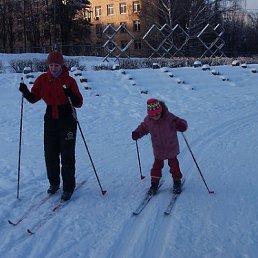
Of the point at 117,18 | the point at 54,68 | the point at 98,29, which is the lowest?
the point at 54,68

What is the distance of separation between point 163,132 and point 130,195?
102 centimetres

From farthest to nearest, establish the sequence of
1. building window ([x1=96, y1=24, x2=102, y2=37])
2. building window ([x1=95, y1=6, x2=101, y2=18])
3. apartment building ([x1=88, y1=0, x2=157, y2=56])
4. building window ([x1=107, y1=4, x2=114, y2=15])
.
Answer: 1. building window ([x1=95, y1=6, x2=101, y2=18])
2. building window ([x1=107, y1=4, x2=114, y2=15])
3. building window ([x1=96, y1=24, x2=102, y2=37])
4. apartment building ([x1=88, y1=0, x2=157, y2=56])

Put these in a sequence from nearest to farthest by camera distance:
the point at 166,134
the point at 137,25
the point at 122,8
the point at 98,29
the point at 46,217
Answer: the point at 46,217, the point at 166,134, the point at 137,25, the point at 122,8, the point at 98,29

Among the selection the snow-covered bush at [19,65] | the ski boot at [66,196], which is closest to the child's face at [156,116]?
the ski boot at [66,196]

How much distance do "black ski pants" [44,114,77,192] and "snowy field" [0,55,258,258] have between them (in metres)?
0.36

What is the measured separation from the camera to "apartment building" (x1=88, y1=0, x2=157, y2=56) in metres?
56.9

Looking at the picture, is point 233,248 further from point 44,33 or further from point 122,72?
point 44,33

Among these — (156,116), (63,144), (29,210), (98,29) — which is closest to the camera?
(29,210)

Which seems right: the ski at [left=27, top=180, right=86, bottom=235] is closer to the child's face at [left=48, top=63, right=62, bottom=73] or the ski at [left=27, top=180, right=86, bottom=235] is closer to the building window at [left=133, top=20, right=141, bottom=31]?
the child's face at [left=48, top=63, right=62, bottom=73]

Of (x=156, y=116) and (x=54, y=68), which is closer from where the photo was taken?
(x=54, y=68)

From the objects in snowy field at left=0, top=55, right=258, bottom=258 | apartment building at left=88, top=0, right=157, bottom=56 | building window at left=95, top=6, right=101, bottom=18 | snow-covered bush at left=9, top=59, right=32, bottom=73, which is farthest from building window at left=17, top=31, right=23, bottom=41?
snowy field at left=0, top=55, right=258, bottom=258

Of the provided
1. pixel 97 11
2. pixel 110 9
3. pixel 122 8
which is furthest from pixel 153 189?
pixel 97 11

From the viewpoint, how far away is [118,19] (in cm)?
6147

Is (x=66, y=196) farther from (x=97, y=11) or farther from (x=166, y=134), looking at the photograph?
(x=97, y=11)
